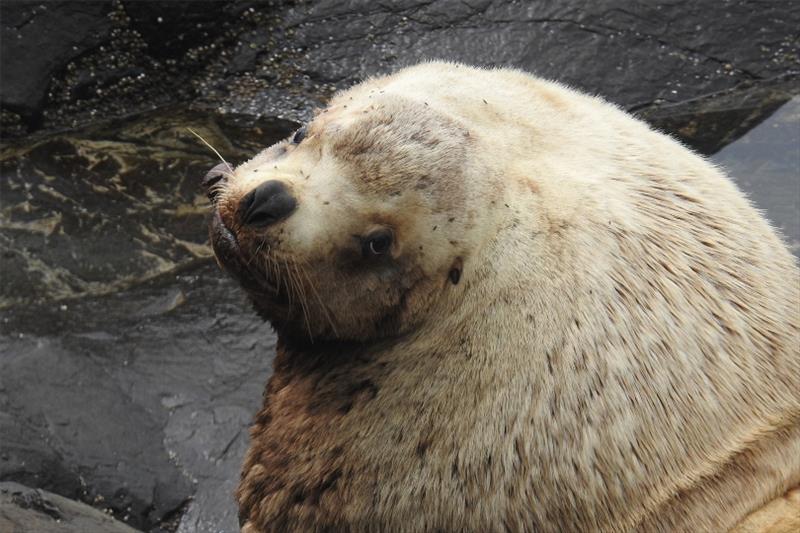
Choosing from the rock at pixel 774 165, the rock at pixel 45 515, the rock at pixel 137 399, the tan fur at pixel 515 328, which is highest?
the tan fur at pixel 515 328

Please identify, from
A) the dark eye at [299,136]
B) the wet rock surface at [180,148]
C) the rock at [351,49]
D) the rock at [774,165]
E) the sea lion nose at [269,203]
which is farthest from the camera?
the rock at [351,49]

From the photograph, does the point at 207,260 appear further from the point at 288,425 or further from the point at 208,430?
the point at 288,425

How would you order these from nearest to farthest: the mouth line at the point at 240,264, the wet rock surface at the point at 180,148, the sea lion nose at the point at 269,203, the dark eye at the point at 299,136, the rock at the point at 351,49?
the sea lion nose at the point at 269,203 < the mouth line at the point at 240,264 < the dark eye at the point at 299,136 < the wet rock surface at the point at 180,148 < the rock at the point at 351,49

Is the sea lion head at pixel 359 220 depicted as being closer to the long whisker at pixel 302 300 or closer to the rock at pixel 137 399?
the long whisker at pixel 302 300

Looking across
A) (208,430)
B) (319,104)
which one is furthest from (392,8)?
(208,430)

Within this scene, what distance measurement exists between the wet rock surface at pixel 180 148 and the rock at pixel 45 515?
1.14 ft

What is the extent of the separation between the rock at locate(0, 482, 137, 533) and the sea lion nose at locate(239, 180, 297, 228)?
163cm

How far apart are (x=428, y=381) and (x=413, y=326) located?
0.18 meters

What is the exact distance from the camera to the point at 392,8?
830 centimetres

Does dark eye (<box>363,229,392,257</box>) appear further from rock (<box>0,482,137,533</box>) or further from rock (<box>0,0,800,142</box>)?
rock (<box>0,0,800,142</box>)

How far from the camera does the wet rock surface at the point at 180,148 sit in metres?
5.43

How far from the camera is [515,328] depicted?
3605 mm

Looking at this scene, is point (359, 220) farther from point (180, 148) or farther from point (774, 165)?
point (180, 148)

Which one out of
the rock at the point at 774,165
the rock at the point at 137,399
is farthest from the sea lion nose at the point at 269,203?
the rock at the point at 774,165
